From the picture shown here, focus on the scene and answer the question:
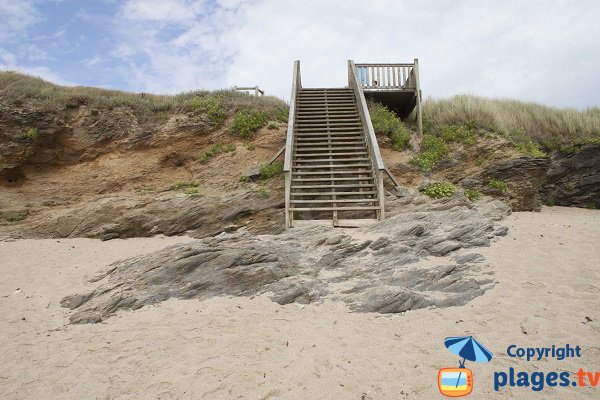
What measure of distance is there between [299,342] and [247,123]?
32.6 ft

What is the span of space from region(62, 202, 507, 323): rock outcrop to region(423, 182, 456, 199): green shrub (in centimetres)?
277

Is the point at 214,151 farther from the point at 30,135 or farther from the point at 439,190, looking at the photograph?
the point at 439,190

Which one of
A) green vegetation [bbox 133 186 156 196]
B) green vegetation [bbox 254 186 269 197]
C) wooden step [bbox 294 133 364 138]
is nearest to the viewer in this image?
green vegetation [bbox 254 186 269 197]

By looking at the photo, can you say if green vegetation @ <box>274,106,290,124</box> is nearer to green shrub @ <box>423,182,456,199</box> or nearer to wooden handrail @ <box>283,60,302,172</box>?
wooden handrail @ <box>283,60,302,172</box>

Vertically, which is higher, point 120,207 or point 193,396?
point 120,207

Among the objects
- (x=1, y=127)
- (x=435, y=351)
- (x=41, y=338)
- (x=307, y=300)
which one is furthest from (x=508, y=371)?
(x=1, y=127)

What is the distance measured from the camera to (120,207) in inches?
417

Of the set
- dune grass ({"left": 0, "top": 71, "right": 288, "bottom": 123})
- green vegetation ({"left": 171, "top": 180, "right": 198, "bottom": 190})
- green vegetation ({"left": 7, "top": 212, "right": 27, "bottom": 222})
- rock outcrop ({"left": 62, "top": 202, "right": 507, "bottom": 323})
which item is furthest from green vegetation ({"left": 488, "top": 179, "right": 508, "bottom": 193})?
green vegetation ({"left": 7, "top": 212, "right": 27, "bottom": 222})

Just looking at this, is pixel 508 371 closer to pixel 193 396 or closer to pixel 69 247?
pixel 193 396

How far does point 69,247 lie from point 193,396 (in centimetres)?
758

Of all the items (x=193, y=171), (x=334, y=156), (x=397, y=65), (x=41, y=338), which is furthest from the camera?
(x=397, y=65)

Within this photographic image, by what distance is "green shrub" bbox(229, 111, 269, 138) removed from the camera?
1313cm

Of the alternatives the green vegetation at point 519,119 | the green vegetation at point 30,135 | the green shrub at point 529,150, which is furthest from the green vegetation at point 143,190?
the green shrub at point 529,150

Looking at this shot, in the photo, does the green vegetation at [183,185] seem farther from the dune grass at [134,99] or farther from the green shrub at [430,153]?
the green shrub at [430,153]
